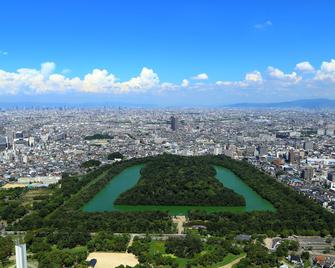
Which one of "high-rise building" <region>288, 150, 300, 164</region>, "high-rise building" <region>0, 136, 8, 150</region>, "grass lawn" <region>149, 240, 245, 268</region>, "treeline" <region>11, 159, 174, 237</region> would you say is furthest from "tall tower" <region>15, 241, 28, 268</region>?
"high-rise building" <region>0, 136, 8, 150</region>

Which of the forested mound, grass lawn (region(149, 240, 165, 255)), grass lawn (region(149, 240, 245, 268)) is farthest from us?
the forested mound

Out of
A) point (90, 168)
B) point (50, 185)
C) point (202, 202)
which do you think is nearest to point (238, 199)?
point (202, 202)

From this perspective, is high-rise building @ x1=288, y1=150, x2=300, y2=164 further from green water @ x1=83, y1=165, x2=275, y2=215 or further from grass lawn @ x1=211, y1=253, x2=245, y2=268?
grass lawn @ x1=211, y1=253, x2=245, y2=268

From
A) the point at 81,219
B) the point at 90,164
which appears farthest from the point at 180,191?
the point at 90,164

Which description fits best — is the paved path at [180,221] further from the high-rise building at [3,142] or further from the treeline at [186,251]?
the high-rise building at [3,142]

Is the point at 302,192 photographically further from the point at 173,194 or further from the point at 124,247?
the point at 124,247
